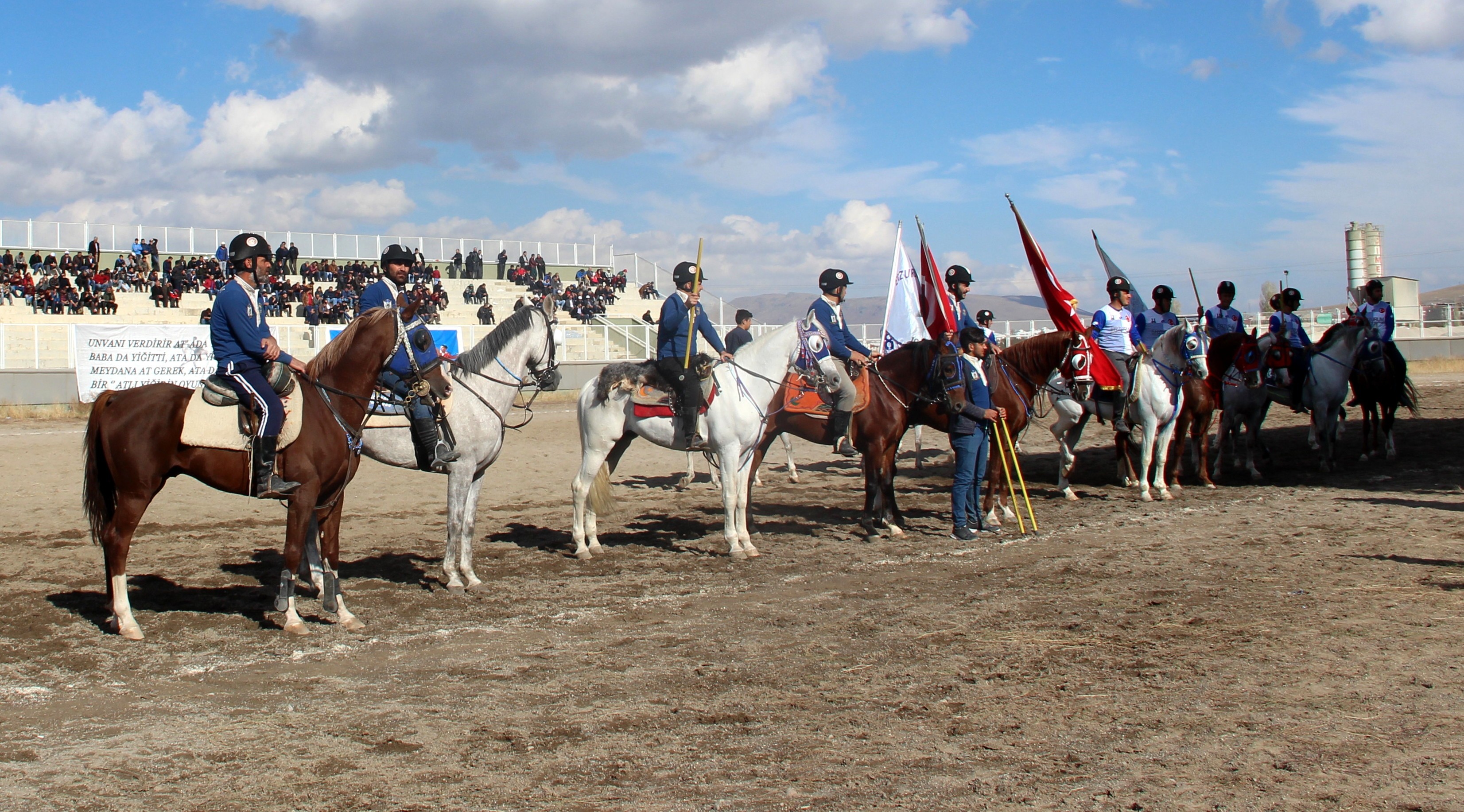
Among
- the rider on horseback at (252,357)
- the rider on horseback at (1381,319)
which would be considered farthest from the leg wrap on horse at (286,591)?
the rider on horseback at (1381,319)

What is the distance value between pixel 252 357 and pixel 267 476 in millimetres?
828

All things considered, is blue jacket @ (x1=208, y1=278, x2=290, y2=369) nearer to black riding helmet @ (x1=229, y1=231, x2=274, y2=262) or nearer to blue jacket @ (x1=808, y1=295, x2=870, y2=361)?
black riding helmet @ (x1=229, y1=231, x2=274, y2=262)

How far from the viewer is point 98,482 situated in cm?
714

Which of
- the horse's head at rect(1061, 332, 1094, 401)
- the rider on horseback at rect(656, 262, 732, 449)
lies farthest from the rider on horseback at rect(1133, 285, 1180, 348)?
the rider on horseback at rect(656, 262, 732, 449)

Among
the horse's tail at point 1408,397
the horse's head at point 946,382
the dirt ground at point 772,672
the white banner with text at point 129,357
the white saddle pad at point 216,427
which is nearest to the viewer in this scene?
the dirt ground at point 772,672

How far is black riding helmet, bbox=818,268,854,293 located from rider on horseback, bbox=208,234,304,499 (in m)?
5.72

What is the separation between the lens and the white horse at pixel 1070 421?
1355 cm

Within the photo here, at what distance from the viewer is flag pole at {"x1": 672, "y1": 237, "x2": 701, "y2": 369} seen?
9.84 meters

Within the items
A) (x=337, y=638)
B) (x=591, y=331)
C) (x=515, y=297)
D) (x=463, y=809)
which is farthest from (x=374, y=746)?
(x=515, y=297)

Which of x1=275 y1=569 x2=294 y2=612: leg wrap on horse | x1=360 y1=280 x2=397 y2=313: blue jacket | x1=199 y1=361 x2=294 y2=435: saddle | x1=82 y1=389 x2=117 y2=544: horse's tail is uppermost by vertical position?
x1=360 y1=280 x2=397 y2=313: blue jacket

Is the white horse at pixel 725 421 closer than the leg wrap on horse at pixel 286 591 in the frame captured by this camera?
No

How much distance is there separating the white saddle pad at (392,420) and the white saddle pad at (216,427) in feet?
5.89

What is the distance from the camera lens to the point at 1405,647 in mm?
5980

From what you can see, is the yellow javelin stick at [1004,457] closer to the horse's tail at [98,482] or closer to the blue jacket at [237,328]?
the blue jacket at [237,328]
